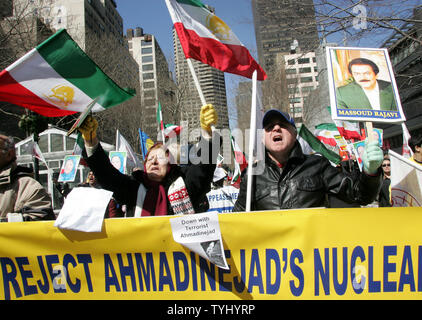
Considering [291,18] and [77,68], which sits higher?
[291,18]

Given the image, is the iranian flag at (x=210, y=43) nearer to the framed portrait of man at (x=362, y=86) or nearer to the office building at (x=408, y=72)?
the framed portrait of man at (x=362, y=86)

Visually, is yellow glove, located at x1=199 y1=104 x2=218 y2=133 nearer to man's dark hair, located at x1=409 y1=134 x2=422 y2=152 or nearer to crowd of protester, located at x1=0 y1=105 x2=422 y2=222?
crowd of protester, located at x1=0 y1=105 x2=422 y2=222

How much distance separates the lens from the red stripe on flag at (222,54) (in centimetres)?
344

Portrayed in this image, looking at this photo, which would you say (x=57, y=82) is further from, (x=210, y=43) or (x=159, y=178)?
(x=210, y=43)

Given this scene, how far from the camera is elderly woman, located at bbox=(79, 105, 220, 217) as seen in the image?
8.46ft

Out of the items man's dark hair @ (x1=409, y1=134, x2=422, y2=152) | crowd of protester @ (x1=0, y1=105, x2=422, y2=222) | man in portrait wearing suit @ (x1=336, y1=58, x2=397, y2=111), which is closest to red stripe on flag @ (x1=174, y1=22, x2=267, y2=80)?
crowd of protester @ (x1=0, y1=105, x2=422, y2=222)

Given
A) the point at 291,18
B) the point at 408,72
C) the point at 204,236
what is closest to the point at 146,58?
the point at 408,72

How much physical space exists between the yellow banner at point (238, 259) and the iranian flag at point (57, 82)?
1.37 metres

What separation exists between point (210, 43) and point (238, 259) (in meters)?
2.32

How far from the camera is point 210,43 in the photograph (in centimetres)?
345

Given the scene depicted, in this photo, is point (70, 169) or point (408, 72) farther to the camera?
point (408, 72)

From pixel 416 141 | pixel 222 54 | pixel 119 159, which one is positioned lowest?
pixel 416 141

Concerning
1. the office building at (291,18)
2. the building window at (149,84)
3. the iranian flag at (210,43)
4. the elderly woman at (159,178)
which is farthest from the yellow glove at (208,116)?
the building window at (149,84)

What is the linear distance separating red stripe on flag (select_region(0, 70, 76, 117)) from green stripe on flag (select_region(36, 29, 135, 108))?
1.04 feet
